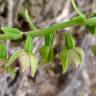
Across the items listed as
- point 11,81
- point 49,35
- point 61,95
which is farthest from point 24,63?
point 61,95

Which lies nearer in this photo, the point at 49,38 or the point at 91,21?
the point at 91,21

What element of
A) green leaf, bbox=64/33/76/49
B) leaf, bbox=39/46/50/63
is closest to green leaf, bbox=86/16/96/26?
green leaf, bbox=64/33/76/49

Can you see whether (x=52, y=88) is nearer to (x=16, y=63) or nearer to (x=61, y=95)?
(x=61, y=95)

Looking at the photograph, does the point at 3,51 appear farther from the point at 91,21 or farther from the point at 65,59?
the point at 91,21

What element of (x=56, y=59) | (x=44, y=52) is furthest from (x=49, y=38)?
(x=56, y=59)

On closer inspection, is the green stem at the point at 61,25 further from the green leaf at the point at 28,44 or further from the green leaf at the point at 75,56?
the green leaf at the point at 75,56

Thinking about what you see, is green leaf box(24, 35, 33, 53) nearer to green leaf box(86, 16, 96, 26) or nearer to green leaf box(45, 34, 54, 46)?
green leaf box(45, 34, 54, 46)

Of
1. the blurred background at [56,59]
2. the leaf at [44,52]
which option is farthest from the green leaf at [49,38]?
the blurred background at [56,59]

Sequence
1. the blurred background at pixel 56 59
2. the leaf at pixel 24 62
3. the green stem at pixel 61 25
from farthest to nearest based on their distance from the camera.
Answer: the blurred background at pixel 56 59
the leaf at pixel 24 62
the green stem at pixel 61 25
